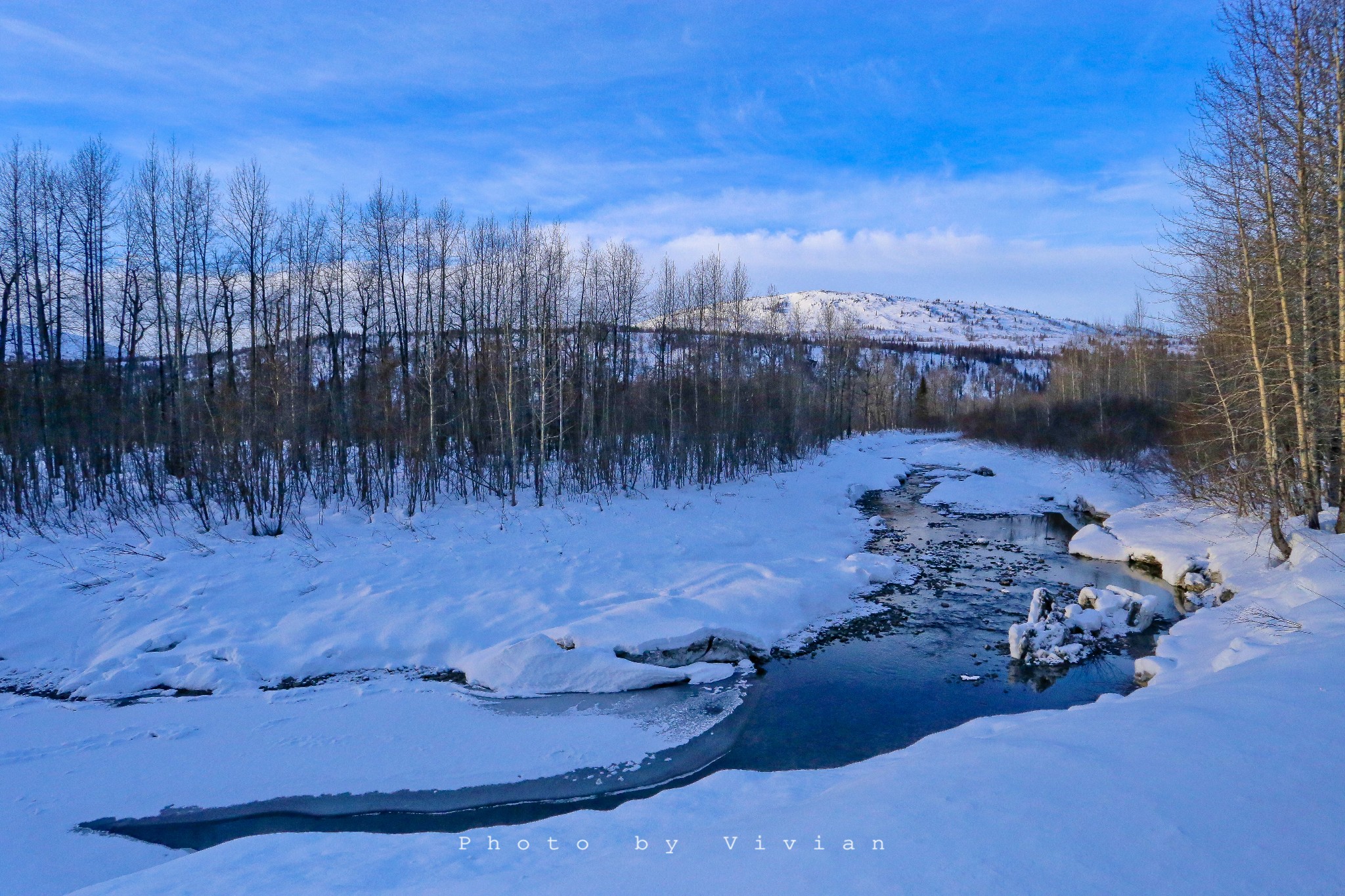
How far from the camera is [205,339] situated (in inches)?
861

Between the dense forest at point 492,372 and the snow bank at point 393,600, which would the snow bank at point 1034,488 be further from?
the snow bank at point 393,600

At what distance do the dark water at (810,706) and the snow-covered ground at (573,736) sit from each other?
0.32 metres

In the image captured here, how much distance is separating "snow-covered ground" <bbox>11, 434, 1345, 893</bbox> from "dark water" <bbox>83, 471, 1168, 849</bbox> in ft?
1.04

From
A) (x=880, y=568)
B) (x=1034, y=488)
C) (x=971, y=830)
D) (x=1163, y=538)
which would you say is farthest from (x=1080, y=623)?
(x=1034, y=488)

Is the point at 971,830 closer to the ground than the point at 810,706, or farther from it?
A: farther from it

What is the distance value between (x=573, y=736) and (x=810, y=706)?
3.07 m

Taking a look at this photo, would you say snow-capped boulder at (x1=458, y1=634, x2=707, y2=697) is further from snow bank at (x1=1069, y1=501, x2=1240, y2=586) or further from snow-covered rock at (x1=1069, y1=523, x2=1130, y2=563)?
snow-covered rock at (x1=1069, y1=523, x2=1130, y2=563)

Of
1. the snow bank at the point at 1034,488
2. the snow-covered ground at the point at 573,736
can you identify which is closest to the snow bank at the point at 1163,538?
the snow-covered ground at the point at 573,736

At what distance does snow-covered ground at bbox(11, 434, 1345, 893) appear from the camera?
149 inches

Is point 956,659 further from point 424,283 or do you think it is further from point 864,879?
point 424,283

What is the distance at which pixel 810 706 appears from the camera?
8438mm

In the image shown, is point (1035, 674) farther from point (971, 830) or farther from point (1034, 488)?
point (1034, 488)

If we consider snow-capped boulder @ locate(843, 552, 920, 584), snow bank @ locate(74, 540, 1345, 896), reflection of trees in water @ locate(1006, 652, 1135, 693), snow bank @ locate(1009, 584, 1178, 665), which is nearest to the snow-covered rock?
snow bank @ locate(1009, 584, 1178, 665)

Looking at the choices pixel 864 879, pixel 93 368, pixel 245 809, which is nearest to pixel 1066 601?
pixel 864 879
